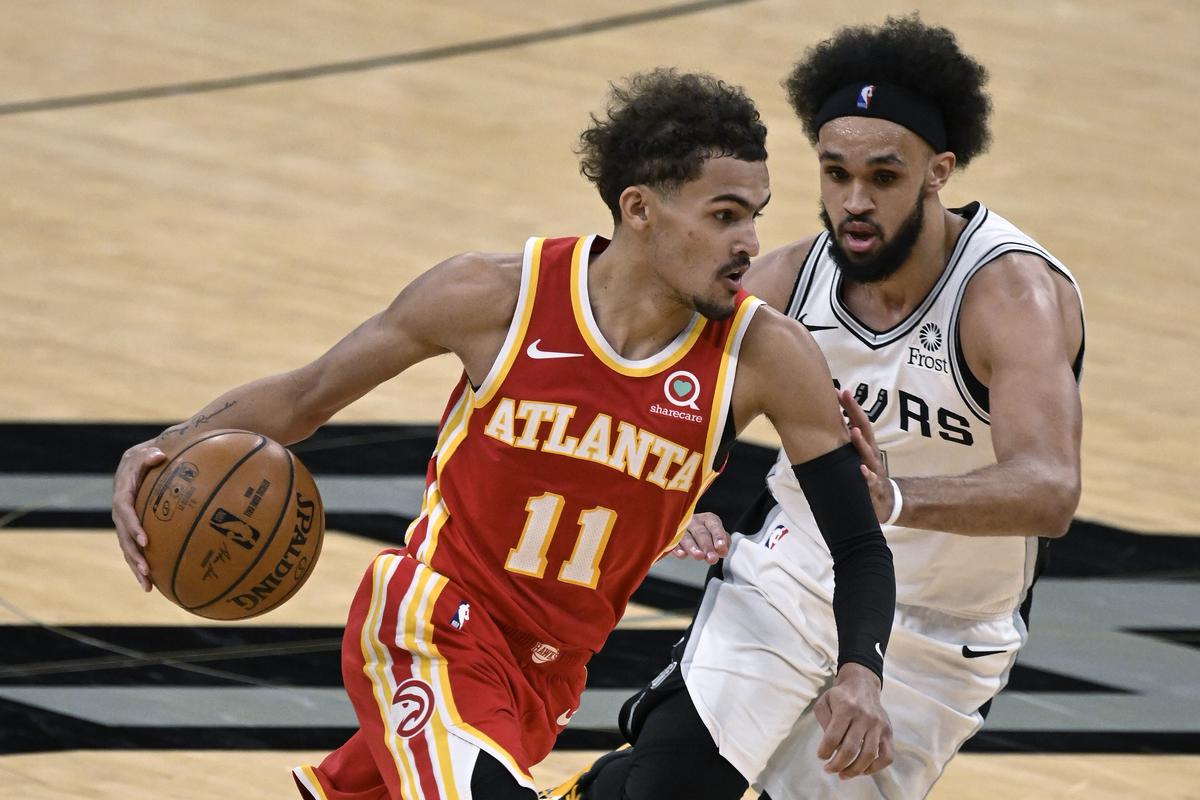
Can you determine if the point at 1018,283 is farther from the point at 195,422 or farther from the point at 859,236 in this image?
the point at 195,422

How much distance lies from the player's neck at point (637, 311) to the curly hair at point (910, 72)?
1060 mm

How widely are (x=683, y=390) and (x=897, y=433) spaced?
0.88m

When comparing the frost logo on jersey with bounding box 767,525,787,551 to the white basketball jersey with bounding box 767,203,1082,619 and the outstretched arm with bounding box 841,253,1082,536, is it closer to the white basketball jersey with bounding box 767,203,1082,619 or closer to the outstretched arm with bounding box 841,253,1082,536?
the white basketball jersey with bounding box 767,203,1082,619

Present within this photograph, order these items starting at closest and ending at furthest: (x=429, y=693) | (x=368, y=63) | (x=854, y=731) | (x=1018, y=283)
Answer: (x=854, y=731) → (x=429, y=693) → (x=1018, y=283) → (x=368, y=63)

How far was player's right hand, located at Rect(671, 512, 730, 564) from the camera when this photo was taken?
500cm

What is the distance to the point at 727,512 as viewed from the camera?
779 centimetres

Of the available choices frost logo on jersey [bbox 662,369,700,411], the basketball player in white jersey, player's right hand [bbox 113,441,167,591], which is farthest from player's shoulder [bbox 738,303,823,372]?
player's right hand [bbox 113,441,167,591]

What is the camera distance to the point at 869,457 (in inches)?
174

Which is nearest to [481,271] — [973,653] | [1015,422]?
[1015,422]

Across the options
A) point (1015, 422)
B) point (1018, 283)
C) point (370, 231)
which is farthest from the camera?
point (370, 231)

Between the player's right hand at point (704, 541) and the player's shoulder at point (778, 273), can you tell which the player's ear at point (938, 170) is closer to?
the player's shoulder at point (778, 273)

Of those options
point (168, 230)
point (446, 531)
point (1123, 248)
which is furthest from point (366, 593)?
point (1123, 248)

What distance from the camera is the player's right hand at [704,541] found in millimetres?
5004

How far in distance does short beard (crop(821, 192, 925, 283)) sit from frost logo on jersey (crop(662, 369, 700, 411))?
87cm
